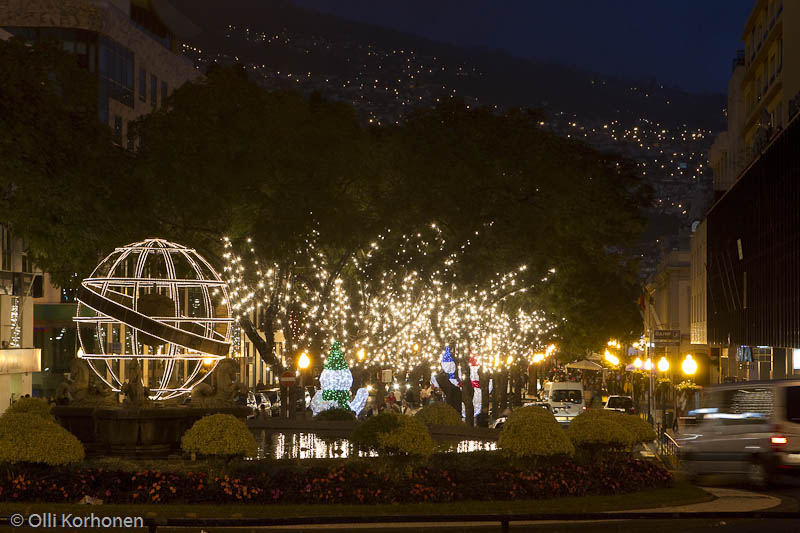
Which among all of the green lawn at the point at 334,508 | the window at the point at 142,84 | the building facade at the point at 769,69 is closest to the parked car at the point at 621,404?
the building facade at the point at 769,69

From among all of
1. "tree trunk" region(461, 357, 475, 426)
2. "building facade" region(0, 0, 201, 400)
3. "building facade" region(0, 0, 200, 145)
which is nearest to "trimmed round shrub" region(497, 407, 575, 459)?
"tree trunk" region(461, 357, 475, 426)

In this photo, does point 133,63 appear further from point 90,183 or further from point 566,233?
point 90,183

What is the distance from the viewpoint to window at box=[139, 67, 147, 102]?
243ft

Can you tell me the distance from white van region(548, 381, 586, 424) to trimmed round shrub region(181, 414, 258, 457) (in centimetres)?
3340

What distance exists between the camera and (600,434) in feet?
69.2

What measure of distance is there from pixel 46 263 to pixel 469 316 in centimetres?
2198

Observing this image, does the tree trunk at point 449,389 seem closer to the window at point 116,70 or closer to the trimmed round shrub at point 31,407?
the trimmed round shrub at point 31,407

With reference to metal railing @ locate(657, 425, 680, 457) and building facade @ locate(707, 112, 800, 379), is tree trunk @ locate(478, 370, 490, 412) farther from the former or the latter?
metal railing @ locate(657, 425, 680, 457)

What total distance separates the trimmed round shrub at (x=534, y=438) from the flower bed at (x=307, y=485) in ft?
1.48

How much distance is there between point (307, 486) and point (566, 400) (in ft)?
119

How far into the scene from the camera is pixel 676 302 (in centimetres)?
10544

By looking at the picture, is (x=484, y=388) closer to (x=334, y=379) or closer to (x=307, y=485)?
(x=334, y=379)

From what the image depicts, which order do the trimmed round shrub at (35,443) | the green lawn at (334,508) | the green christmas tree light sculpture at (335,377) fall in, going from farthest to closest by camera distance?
the green christmas tree light sculpture at (335,377), the trimmed round shrub at (35,443), the green lawn at (334,508)

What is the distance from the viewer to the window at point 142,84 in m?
73.9
